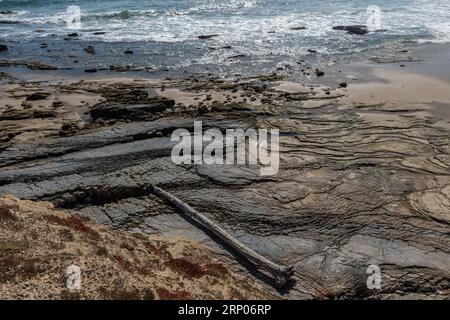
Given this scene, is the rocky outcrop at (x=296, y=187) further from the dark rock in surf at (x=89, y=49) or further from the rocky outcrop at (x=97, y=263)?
the dark rock in surf at (x=89, y=49)

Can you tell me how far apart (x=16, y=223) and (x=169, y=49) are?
28199 millimetres

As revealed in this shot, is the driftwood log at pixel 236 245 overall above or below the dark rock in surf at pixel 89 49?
below

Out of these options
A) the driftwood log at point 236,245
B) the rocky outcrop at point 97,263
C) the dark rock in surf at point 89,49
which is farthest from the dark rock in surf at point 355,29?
the rocky outcrop at point 97,263

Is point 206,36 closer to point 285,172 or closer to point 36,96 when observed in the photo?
point 36,96

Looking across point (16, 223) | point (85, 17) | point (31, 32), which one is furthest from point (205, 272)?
point (85, 17)

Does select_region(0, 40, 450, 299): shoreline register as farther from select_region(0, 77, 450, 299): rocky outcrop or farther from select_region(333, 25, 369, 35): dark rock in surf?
select_region(333, 25, 369, 35): dark rock in surf

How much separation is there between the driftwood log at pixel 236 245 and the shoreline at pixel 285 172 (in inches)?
12.7

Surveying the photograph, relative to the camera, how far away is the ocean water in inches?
1469

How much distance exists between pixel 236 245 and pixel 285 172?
16.3ft

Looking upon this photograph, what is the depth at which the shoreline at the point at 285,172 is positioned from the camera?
13531 millimetres

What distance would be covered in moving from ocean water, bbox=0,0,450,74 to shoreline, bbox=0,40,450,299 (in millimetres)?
11012

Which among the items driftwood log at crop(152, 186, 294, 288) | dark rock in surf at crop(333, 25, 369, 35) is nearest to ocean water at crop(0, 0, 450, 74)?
dark rock in surf at crop(333, 25, 369, 35)
